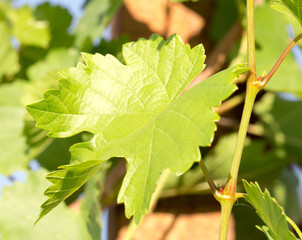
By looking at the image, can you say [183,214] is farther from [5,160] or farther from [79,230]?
[5,160]

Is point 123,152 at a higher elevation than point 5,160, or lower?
higher

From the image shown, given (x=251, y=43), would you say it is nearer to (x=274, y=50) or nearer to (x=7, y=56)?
(x=274, y=50)

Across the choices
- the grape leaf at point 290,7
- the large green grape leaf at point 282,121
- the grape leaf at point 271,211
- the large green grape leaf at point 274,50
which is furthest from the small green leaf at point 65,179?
the large green grape leaf at point 282,121

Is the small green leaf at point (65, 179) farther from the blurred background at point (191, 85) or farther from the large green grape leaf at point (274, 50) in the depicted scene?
the large green grape leaf at point (274, 50)

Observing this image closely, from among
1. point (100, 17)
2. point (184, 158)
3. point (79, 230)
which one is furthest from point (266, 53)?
point (184, 158)

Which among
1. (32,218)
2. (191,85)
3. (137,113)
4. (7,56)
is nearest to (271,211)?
(137,113)

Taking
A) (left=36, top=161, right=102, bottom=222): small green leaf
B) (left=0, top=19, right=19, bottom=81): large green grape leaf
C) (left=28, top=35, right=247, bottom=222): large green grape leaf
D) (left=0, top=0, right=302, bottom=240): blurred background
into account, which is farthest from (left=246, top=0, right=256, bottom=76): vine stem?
(left=0, top=19, right=19, bottom=81): large green grape leaf

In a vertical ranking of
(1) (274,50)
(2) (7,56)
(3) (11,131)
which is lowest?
(3) (11,131)
